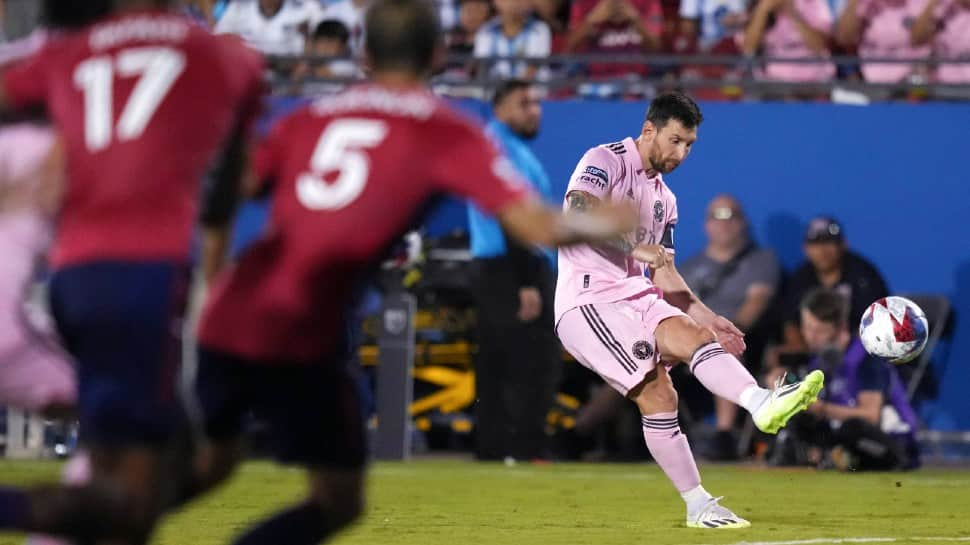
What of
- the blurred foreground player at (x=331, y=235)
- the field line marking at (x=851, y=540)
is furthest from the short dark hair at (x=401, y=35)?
the field line marking at (x=851, y=540)

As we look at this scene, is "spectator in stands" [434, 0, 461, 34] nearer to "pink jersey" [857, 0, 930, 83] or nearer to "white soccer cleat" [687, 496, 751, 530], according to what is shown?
"pink jersey" [857, 0, 930, 83]

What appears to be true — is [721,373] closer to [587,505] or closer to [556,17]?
[587,505]

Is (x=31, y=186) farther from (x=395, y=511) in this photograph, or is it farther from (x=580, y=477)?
(x=580, y=477)

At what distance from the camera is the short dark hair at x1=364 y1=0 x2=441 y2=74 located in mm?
5391

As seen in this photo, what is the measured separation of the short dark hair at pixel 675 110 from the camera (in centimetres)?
1014

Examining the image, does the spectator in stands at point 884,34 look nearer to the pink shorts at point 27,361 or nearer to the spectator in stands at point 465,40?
the spectator in stands at point 465,40

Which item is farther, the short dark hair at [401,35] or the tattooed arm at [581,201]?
the tattooed arm at [581,201]

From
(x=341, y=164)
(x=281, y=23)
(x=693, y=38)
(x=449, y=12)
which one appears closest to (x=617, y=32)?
(x=693, y=38)

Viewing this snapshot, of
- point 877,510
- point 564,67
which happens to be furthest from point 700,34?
point 877,510

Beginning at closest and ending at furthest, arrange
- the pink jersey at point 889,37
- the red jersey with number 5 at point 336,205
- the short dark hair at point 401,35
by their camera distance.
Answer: the red jersey with number 5 at point 336,205 < the short dark hair at point 401,35 < the pink jersey at point 889,37

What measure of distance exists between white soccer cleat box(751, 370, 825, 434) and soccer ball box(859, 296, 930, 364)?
9.10 ft

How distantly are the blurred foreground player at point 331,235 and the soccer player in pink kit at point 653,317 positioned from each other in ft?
14.1

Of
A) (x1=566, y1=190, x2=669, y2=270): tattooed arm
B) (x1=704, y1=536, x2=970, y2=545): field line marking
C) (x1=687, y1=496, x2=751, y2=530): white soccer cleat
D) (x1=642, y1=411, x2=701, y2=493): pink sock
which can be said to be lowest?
(x1=704, y1=536, x2=970, y2=545): field line marking

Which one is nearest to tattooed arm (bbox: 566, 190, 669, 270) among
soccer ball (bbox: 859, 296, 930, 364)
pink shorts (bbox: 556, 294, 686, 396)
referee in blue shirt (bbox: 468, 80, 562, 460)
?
pink shorts (bbox: 556, 294, 686, 396)
